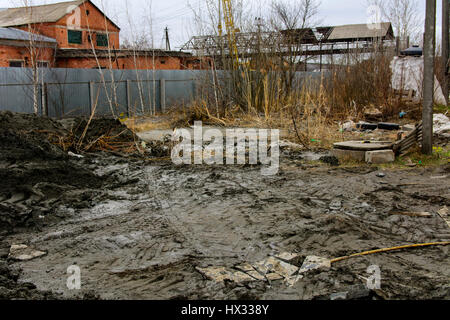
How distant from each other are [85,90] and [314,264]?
14528mm

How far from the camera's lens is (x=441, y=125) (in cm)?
1018

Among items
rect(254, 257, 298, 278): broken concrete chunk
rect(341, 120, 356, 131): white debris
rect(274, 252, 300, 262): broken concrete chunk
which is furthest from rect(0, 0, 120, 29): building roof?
rect(254, 257, 298, 278): broken concrete chunk

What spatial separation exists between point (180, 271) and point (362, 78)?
36.1 feet

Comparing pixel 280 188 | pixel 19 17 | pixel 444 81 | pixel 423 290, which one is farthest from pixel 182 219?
pixel 19 17

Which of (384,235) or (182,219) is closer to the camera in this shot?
(384,235)

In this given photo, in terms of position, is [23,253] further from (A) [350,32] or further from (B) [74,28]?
(A) [350,32]

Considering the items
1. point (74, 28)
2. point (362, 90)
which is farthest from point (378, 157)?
point (74, 28)

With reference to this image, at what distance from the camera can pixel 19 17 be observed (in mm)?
30875

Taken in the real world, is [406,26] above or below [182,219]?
above

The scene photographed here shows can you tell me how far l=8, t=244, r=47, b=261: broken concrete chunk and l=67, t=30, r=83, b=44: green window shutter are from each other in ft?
103

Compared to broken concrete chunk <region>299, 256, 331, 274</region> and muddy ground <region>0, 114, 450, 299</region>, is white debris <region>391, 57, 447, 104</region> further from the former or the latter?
broken concrete chunk <region>299, 256, 331, 274</region>

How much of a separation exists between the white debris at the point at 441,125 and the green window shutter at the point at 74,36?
28.4m

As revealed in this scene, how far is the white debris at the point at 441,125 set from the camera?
9406 mm
